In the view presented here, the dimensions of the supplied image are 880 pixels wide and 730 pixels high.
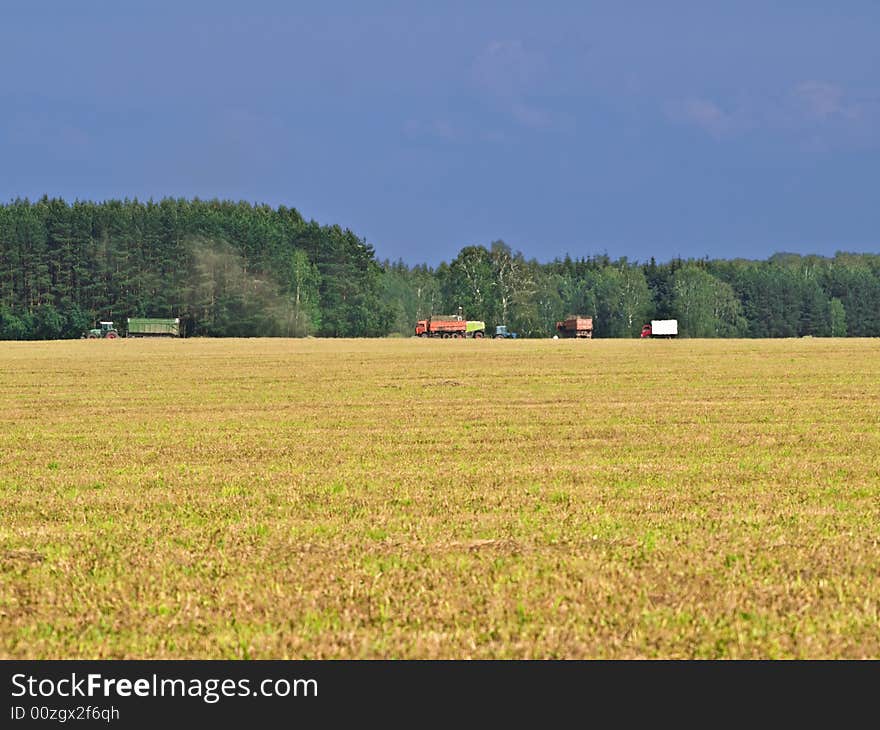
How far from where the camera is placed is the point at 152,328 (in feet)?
339

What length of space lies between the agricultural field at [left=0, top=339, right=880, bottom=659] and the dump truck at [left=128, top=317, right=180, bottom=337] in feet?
269

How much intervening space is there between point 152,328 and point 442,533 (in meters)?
97.7

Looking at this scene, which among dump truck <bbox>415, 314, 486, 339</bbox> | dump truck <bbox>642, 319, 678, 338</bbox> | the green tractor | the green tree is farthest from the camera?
the green tree

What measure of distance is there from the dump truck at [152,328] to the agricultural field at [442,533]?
81884 millimetres

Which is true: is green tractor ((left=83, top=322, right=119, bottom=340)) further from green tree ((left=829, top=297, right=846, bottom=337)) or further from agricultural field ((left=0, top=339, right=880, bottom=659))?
green tree ((left=829, top=297, right=846, bottom=337))

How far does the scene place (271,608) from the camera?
25.1 ft

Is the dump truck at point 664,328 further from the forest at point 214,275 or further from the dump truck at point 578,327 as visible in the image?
the forest at point 214,275

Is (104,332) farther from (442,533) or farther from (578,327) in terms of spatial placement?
(442,533)

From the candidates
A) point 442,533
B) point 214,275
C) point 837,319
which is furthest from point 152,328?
point 837,319

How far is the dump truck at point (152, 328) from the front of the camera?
103 meters

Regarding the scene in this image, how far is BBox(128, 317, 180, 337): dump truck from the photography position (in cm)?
10294

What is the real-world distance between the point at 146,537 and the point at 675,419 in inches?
554

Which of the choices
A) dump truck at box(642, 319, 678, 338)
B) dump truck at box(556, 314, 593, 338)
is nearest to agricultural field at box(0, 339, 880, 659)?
dump truck at box(556, 314, 593, 338)
